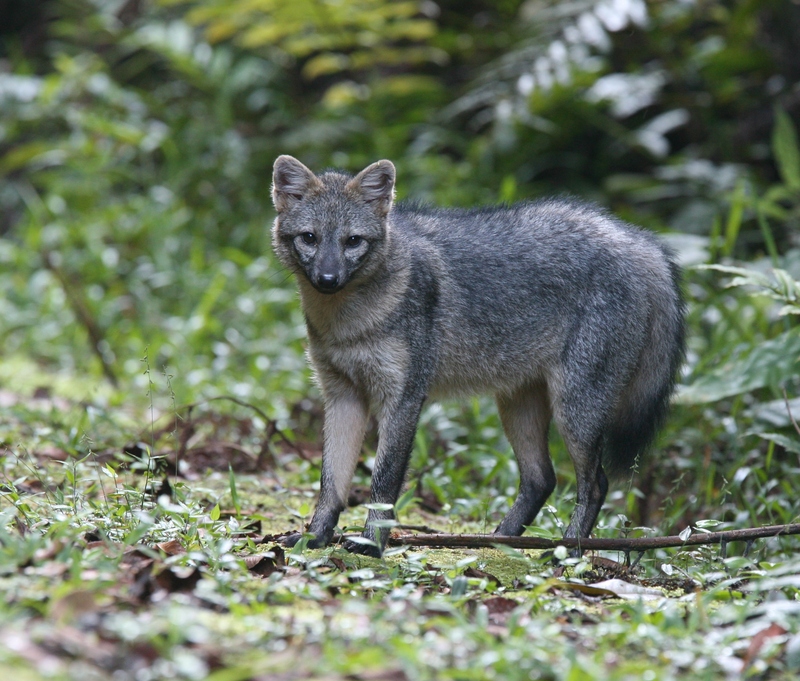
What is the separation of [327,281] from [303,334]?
390 centimetres

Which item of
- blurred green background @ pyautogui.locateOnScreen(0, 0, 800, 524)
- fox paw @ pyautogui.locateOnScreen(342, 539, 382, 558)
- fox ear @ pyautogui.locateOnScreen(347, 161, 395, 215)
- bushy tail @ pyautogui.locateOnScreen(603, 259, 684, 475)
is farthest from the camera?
blurred green background @ pyautogui.locateOnScreen(0, 0, 800, 524)

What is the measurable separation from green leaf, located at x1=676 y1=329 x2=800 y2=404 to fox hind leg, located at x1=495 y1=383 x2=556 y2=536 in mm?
1059

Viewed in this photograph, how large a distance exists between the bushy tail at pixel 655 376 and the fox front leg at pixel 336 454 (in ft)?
4.48

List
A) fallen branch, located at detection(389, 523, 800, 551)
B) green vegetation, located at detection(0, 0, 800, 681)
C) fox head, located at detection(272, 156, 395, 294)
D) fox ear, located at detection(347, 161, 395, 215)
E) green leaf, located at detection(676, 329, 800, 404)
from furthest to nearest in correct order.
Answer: green leaf, located at detection(676, 329, 800, 404)
fox ear, located at detection(347, 161, 395, 215)
fox head, located at detection(272, 156, 395, 294)
fallen branch, located at detection(389, 523, 800, 551)
green vegetation, located at detection(0, 0, 800, 681)

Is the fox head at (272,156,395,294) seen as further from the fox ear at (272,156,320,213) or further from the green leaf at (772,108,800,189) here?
the green leaf at (772,108,800,189)

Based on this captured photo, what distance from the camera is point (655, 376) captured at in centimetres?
544

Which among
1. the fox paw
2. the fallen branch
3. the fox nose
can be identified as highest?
the fox nose

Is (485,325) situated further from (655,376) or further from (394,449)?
(655,376)

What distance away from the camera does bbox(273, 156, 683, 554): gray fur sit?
5008mm

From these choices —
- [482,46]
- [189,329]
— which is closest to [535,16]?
[482,46]

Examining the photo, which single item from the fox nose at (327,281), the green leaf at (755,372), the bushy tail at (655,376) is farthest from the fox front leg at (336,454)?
the green leaf at (755,372)

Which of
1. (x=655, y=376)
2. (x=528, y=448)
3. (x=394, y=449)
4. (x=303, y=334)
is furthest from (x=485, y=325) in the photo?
(x=303, y=334)

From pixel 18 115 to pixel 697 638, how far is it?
11.0m

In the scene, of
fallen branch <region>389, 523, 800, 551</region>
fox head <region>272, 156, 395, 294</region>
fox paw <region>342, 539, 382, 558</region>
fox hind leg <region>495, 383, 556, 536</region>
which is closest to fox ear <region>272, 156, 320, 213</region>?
fox head <region>272, 156, 395, 294</region>
